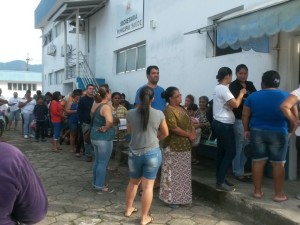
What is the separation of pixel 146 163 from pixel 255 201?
4.85 ft

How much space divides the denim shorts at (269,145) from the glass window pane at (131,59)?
742 cm

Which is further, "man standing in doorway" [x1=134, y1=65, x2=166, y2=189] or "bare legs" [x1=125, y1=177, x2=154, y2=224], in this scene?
"man standing in doorway" [x1=134, y1=65, x2=166, y2=189]

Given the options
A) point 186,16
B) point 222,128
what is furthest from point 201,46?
point 222,128

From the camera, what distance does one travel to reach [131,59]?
11.4 m

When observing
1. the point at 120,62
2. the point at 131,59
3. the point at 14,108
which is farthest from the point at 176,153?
the point at 14,108

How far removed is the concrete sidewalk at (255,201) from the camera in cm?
383

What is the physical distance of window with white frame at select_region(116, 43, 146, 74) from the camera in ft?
34.9

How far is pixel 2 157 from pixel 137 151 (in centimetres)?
249

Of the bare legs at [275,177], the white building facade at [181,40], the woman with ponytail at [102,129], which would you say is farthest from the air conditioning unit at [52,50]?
the bare legs at [275,177]

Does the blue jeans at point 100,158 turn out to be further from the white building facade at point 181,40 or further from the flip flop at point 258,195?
the white building facade at point 181,40

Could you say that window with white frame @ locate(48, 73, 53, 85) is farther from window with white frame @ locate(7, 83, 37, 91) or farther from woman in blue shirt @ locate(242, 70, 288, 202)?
woman in blue shirt @ locate(242, 70, 288, 202)

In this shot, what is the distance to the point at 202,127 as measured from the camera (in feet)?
21.1

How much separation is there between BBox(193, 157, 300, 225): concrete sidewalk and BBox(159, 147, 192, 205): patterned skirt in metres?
0.51

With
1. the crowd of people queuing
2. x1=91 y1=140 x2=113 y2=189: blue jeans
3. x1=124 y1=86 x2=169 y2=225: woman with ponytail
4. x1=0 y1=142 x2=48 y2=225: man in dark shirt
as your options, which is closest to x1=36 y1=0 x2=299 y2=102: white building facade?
the crowd of people queuing
